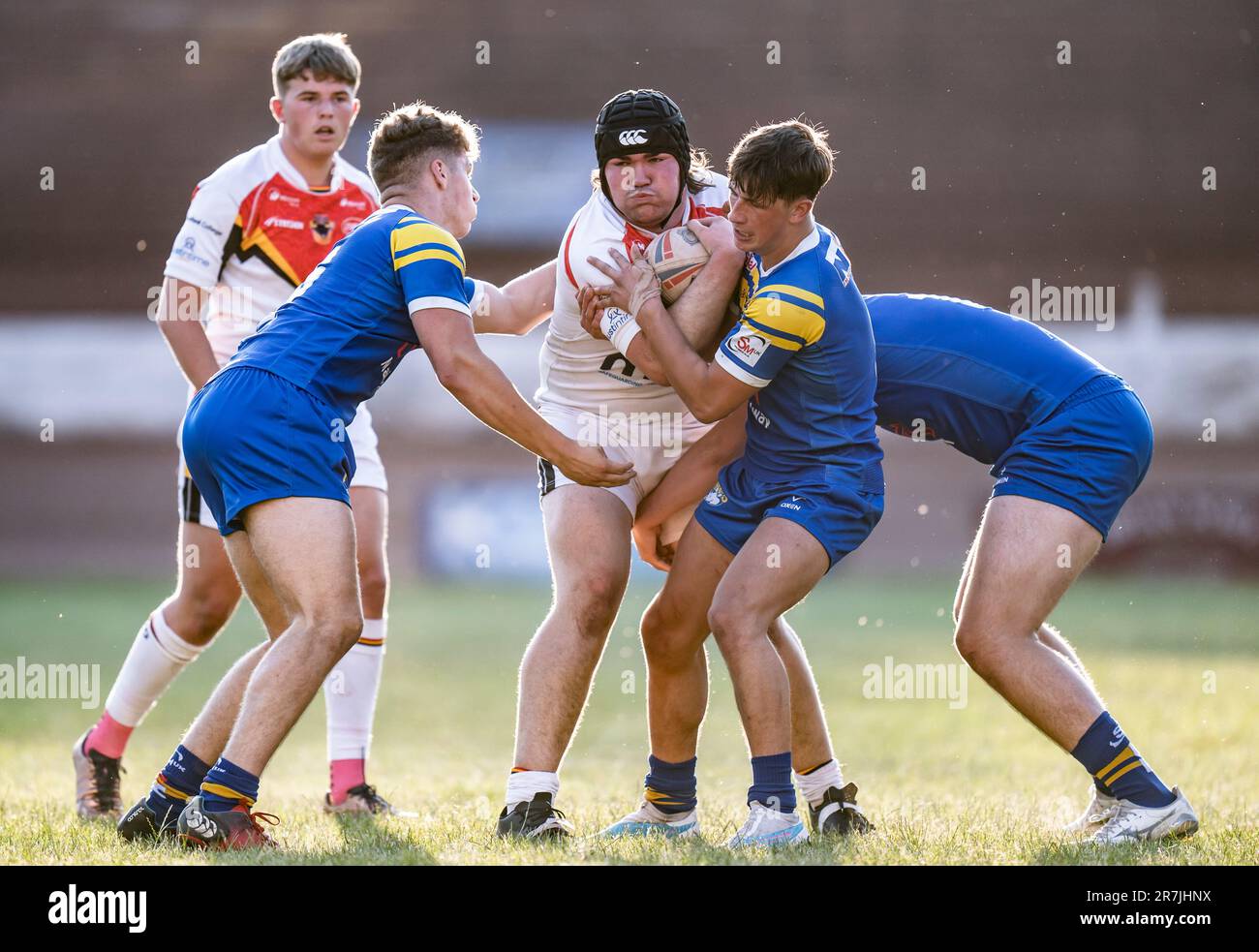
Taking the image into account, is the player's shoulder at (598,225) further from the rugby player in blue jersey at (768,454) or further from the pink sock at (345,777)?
the pink sock at (345,777)

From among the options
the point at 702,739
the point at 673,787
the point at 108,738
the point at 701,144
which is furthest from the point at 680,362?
the point at 701,144

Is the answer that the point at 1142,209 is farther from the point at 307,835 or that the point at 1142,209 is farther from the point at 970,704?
the point at 307,835

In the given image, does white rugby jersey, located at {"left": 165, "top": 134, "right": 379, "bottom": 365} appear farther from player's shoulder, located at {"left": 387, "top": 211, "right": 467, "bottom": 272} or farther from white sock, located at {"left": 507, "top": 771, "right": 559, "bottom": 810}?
white sock, located at {"left": 507, "top": 771, "right": 559, "bottom": 810}

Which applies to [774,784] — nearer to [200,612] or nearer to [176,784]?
[176,784]

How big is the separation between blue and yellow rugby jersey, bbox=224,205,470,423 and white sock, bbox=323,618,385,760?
133cm

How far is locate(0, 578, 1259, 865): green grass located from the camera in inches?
163

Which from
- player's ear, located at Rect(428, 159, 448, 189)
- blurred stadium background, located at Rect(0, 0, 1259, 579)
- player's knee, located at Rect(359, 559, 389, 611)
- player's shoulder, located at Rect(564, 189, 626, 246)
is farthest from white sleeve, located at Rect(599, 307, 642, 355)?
blurred stadium background, located at Rect(0, 0, 1259, 579)

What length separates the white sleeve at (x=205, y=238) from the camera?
5418 millimetres

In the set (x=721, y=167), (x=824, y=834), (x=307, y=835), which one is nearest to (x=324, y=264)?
→ (x=307, y=835)

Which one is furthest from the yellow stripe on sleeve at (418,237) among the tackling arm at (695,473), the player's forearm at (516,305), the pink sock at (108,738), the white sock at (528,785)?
the pink sock at (108,738)

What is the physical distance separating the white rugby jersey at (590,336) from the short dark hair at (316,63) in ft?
4.71

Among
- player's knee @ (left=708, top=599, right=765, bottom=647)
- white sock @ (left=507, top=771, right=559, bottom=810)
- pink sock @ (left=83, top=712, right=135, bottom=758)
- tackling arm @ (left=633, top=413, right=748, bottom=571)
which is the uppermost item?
tackling arm @ (left=633, top=413, right=748, bottom=571)

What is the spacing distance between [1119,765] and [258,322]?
3538 mm

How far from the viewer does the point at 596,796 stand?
559 centimetres
